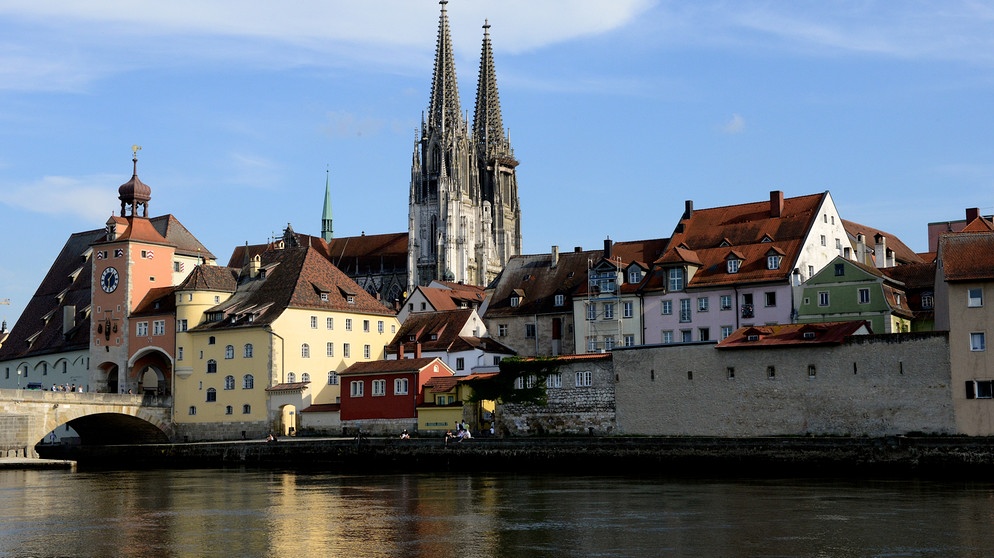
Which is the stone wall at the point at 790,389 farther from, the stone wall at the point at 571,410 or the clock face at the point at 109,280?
the clock face at the point at 109,280

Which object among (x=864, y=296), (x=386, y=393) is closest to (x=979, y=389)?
(x=864, y=296)

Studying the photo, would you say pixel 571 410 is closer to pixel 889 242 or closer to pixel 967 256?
pixel 967 256

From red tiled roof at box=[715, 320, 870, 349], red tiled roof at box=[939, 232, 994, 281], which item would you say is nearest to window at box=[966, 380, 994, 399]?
red tiled roof at box=[939, 232, 994, 281]

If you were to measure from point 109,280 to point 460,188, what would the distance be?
74.9m

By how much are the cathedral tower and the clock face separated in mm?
61066

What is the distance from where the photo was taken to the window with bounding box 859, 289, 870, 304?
237 ft

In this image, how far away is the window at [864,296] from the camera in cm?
7225

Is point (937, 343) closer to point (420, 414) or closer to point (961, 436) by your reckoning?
point (961, 436)

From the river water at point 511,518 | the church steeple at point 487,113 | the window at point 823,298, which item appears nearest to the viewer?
the river water at point 511,518

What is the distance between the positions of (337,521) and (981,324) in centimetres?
3182

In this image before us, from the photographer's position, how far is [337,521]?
131 feet

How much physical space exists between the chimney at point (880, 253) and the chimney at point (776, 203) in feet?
32.9

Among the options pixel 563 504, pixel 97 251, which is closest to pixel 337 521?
pixel 563 504

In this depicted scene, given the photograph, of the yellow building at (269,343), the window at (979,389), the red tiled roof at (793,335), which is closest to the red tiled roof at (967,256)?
the window at (979,389)
